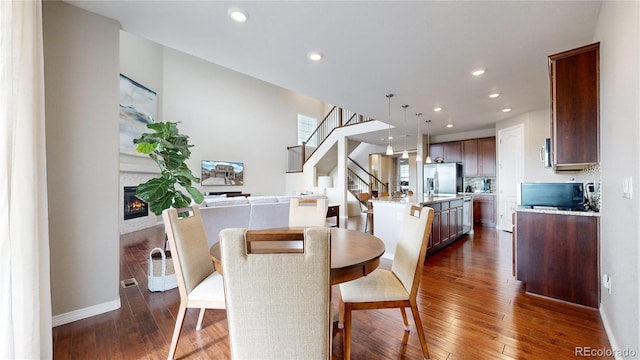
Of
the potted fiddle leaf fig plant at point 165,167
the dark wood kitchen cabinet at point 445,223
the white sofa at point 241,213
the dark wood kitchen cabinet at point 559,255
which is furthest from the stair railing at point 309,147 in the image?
the dark wood kitchen cabinet at point 559,255

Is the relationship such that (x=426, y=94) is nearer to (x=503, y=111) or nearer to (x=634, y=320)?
(x=503, y=111)

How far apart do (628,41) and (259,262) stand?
7.51 feet

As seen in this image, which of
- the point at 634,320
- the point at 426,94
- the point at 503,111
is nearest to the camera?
the point at 634,320

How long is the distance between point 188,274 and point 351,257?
3.51 feet

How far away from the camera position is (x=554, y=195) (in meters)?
2.58

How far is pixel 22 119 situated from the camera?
4.66 ft

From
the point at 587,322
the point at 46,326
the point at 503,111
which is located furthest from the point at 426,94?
the point at 46,326

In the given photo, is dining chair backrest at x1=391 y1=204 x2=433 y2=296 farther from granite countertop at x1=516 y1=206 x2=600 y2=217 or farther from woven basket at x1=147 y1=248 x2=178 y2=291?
woven basket at x1=147 y1=248 x2=178 y2=291

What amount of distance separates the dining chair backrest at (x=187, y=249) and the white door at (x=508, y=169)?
19.4 ft

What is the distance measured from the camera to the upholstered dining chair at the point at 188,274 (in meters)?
1.57

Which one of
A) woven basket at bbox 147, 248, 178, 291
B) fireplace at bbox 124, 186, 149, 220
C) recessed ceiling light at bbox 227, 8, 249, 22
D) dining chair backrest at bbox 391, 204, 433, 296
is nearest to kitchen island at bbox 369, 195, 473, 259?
dining chair backrest at bbox 391, 204, 433, 296

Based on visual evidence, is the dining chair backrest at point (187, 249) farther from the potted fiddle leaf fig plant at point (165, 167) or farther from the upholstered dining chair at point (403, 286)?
the upholstered dining chair at point (403, 286)

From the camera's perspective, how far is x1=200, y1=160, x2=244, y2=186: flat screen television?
7414mm

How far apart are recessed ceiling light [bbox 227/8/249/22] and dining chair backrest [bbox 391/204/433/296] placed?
205cm
